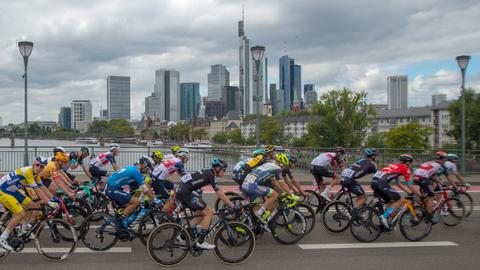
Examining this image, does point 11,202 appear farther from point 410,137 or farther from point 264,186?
point 410,137

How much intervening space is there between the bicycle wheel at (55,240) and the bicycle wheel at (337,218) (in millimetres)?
5058

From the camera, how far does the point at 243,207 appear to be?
8.65 metres

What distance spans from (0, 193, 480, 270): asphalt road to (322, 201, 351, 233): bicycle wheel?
1.46ft

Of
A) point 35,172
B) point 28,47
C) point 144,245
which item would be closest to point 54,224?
point 35,172

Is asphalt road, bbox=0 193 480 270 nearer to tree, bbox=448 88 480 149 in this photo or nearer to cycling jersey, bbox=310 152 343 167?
cycling jersey, bbox=310 152 343 167

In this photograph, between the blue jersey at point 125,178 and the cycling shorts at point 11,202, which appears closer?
the cycling shorts at point 11,202

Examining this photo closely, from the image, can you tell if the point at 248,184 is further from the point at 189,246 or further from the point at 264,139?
the point at 264,139

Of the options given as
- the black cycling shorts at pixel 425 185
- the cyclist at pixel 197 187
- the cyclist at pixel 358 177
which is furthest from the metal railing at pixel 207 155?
the cyclist at pixel 197 187

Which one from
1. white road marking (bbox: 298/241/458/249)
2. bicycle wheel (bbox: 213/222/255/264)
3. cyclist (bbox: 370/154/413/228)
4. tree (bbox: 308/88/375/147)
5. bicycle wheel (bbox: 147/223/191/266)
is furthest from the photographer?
tree (bbox: 308/88/375/147)

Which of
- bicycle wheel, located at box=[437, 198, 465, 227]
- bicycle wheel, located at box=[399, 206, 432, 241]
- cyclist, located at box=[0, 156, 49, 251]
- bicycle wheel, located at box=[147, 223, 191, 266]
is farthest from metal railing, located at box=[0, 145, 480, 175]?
Result: bicycle wheel, located at box=[147, 223, 191, 266]

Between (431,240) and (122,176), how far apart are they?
617cm

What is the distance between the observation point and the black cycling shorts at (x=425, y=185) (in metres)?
10.4

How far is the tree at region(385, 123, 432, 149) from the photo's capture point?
82562 mm

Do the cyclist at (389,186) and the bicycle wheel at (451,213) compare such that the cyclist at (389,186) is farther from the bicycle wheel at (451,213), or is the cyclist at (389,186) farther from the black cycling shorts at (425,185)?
the bicycle wheel at (451,213)
